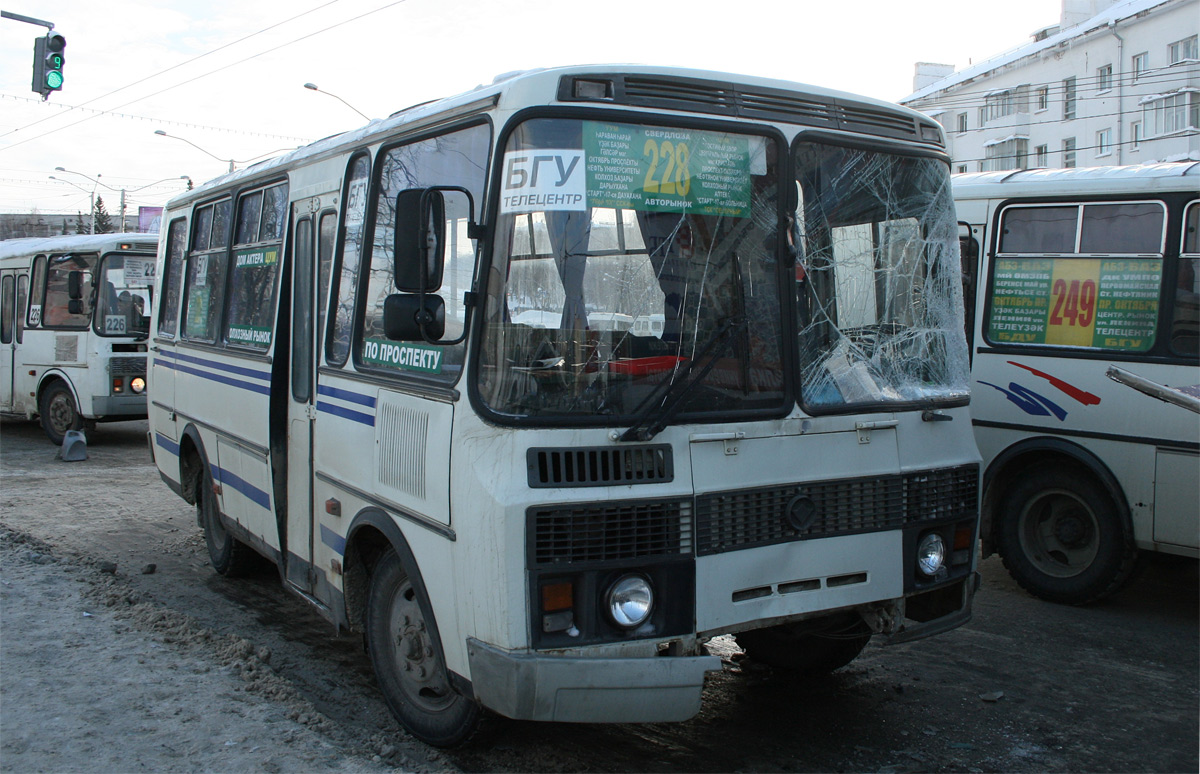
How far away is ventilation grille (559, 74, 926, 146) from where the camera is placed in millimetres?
3832

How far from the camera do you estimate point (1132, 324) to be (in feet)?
22.2

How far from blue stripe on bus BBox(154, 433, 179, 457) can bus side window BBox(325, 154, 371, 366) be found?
3.37 m

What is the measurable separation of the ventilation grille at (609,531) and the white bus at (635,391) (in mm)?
10

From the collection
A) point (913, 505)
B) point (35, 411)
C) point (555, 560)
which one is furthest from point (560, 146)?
point (35, 411)

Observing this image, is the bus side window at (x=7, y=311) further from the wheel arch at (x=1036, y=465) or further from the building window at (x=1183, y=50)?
the building window at (x=1183, y=50)

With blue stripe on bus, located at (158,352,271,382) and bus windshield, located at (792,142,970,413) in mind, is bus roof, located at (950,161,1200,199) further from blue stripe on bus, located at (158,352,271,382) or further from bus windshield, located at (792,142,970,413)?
blue stripe on bus, located at (158,352,271,382)

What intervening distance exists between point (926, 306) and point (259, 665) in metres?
3.79

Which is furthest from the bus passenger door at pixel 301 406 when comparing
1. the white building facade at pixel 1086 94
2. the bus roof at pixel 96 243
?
the white building facade at pixel 1086 94

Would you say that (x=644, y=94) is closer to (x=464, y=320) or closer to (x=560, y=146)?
(x=560, y=146)

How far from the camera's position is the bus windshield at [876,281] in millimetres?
4184

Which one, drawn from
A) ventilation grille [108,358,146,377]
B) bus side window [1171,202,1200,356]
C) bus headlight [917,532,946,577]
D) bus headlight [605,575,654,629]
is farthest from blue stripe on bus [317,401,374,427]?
ventilation grille [108,358,146,377]

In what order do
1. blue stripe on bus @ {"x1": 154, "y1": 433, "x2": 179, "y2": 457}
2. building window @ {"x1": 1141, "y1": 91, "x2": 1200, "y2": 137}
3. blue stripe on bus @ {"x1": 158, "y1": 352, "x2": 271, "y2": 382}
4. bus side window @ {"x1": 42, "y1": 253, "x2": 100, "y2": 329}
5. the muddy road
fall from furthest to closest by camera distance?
building window @ {"x1": 1141, "y1": 91, "x2": 1200, "y2": 137} < bus side window @ {"x1": 42, "y1": 253, "x2": 100, "y2": 329} < blue stripe on bus @ {"x1": 154, "y1": 433, "x2": 179, "y2": 457} < blue stripe on bus @ {"x1": 158, "y1": 352, "x2": 271, "y2": 382} < the muddy road

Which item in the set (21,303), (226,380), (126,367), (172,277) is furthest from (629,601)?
(21,303)

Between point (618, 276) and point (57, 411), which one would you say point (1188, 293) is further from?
point (57, 411)
